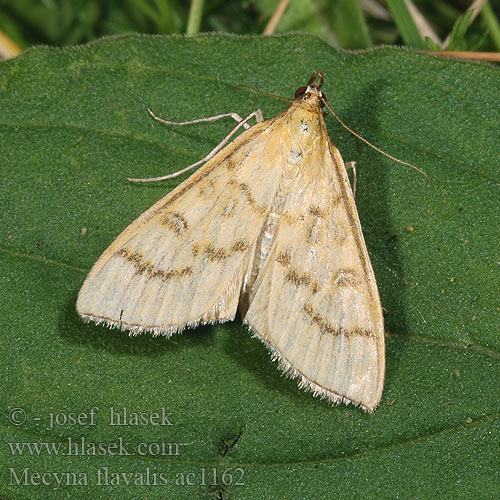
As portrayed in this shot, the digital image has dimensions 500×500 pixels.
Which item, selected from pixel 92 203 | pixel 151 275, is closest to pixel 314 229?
pixel 151 275

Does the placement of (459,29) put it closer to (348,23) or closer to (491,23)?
(491,23)

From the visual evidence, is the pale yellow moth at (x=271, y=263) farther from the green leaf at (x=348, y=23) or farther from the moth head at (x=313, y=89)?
the green leaf at (x=348, y=23)

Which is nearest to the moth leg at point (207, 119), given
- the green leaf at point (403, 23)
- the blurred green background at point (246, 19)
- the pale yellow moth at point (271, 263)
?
the pale yellow moth at point (271, 263)

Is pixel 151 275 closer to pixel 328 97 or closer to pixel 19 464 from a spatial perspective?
pixel 19 464

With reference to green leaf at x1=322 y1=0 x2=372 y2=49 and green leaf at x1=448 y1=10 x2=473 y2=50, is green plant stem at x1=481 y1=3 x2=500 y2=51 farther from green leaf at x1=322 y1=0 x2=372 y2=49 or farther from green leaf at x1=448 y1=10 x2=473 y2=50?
green leaf at x1=322 y1=0 x2=372 y2=49

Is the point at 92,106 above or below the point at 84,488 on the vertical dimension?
above

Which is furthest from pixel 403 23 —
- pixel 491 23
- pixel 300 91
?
pixel 300 91

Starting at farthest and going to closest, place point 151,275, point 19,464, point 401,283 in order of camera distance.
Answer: point 401,283 < point 19,464 < point 151,275
